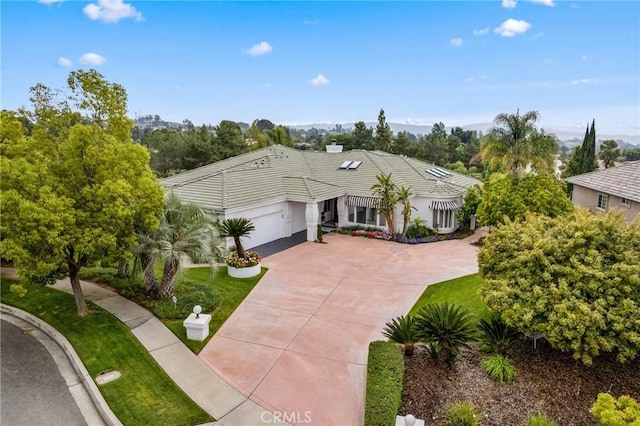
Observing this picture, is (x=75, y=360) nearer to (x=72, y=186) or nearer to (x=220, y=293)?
(x=72, y=186)

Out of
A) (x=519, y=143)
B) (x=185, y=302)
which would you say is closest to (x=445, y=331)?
(x=185, y=302)

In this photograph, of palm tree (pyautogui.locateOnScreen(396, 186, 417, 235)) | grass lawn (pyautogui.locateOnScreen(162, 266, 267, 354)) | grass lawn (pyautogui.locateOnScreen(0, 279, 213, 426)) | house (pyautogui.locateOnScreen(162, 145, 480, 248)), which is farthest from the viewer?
palm tree (pyautogui.locateOnScreen(396, 186, 417, 235))

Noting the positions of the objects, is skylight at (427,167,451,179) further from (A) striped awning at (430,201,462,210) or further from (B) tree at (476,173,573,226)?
(B) tree at (476,173,573,226)

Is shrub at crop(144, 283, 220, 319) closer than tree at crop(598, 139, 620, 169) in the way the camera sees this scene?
Yes

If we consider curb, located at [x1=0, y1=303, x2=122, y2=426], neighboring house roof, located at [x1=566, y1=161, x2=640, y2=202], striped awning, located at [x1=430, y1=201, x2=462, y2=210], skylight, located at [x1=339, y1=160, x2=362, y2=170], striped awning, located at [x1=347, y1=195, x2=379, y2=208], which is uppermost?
skylight, located at [x1=339, y1=160, x2=362, y2=170]

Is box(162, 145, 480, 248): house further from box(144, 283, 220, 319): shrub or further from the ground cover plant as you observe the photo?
box(144, 283, 220, 319): shrub

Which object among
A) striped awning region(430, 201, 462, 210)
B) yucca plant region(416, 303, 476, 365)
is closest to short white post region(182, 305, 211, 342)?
yucca plant region(416, 303, 476, 365)

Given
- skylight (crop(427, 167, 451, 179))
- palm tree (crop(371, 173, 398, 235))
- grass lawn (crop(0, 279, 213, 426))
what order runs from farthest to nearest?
skylight (crop(427, 167, 451, 179)), palm tree (crop(371, 173, 398, 235)), grass lawn (crop(0, 279, 213, 426))

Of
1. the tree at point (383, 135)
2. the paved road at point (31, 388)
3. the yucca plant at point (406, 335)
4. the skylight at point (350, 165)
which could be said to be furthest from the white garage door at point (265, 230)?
the tree at point (383, 135)

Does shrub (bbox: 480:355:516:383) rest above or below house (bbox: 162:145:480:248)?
below
